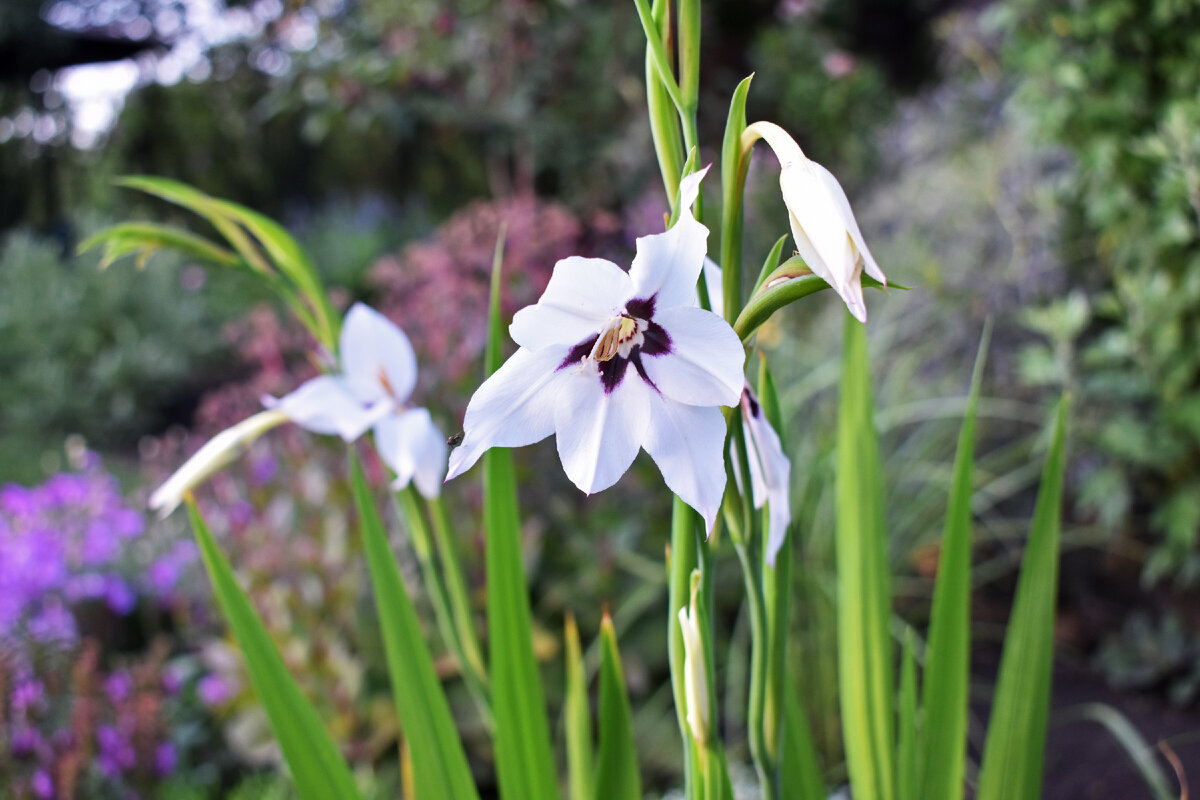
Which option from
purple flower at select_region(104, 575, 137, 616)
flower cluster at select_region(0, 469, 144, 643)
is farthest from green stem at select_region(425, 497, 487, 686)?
purple flower at select_region(104, 575, 137, 616)

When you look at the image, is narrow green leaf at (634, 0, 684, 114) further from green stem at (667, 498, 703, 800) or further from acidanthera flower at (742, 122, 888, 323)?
green stem at (667, 498, 703, 800)

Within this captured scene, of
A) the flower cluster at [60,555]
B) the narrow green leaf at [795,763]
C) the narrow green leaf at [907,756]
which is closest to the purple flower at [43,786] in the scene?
the flower cluster at [60,555]

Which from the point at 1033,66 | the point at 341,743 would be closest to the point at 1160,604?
the point at 1033,66

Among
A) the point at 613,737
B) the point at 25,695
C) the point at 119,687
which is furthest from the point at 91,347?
the point at 613,737

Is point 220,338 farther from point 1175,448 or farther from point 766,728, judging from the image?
point 766,728

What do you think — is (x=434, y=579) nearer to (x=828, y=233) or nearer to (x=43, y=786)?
(x=828, y=233)
